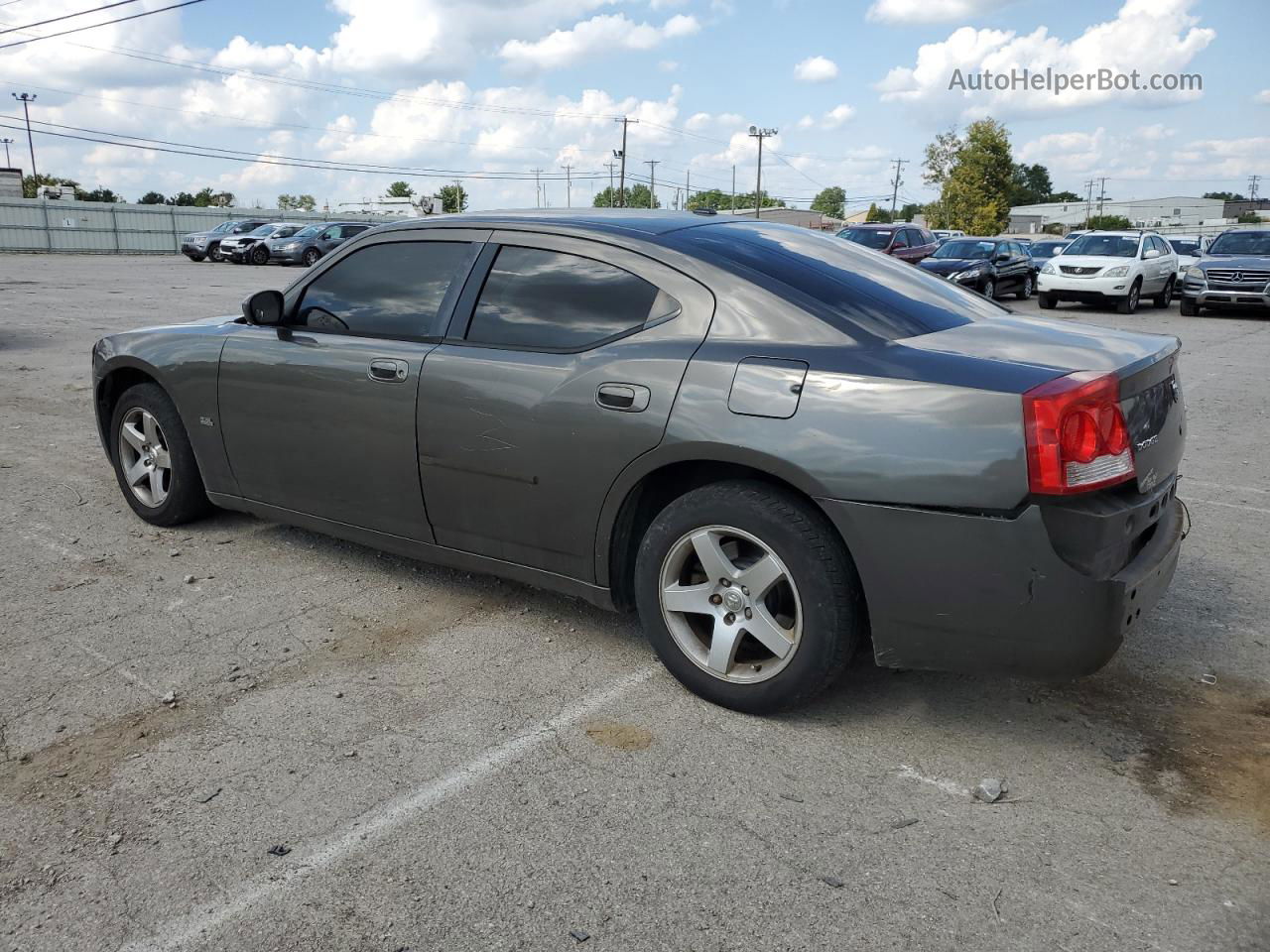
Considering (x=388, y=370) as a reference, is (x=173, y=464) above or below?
below

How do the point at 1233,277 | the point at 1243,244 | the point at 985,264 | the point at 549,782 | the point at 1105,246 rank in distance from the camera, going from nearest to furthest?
the point at 549,782 < the point at 1233,277 < the point at 1243,244 < the point at 1105,246 < the point at 985,264

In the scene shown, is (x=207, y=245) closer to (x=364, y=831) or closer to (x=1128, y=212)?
(x=364, y=831)

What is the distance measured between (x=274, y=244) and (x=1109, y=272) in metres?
25.5

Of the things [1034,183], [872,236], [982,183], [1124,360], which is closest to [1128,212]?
[1034,183]

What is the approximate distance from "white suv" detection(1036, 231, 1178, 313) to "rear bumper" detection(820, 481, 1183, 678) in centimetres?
1942

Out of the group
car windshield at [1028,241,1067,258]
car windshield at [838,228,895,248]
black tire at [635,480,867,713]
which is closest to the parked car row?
car windshield at [838,228,895,248]

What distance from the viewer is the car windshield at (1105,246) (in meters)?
21.3

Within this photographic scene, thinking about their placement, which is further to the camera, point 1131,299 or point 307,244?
point 307,244

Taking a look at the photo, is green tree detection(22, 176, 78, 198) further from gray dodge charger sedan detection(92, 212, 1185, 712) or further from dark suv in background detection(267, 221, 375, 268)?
gray dodge charger sedan detection(92, 212, 1185, 712)

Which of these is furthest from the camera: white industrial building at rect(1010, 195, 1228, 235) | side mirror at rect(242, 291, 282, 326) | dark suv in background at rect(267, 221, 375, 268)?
white industrial building at rect(1010, 195, 1228, 235)

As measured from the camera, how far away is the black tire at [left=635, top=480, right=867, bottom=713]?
10.3 ft

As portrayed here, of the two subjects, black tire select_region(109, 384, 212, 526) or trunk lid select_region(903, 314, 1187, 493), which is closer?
trunk lid select_region(903, 314, 1187, 493)

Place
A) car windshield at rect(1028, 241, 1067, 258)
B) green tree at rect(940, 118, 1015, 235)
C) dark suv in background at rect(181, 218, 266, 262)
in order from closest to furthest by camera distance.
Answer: car windshield at rect(1028, 241, 1067, 258) → dark suv in background at rect(181, 218, 266, 262) → green tree at rect(940, 118, 1015, 235)

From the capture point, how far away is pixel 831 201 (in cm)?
17262
